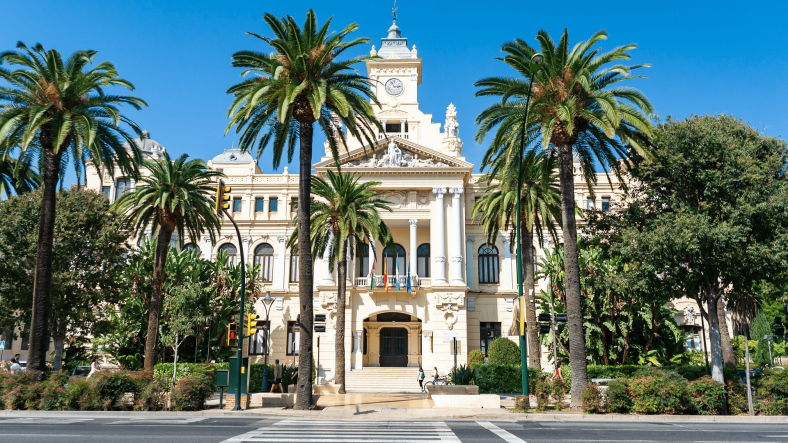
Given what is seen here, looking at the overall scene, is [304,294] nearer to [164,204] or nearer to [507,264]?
[164,204]

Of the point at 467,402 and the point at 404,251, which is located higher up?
the point at 404,251

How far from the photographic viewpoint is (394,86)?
5156cm

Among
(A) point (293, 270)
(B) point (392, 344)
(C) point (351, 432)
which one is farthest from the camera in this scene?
(A) point (293, 270)

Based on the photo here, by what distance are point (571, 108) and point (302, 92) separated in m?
10.4

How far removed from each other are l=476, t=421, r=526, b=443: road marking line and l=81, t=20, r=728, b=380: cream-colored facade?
83.3 ft

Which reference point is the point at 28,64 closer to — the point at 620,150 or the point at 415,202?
the point at 620,150

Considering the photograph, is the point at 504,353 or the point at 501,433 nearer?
the point at 501,433

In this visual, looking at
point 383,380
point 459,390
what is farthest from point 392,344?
point 459,390

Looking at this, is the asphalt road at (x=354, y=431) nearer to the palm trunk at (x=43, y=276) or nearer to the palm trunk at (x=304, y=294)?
the palm trunk at (x=304, y=294)

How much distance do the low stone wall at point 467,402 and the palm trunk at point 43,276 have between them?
1568 cm

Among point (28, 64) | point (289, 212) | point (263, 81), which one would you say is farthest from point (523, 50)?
point (289, 212)

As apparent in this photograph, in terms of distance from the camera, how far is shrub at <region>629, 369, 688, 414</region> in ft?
69.8

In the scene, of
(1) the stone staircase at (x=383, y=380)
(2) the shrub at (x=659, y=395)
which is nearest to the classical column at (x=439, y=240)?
(1) the stone staircase at (x=383, y=380)

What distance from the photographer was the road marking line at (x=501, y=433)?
13555 millimetres
